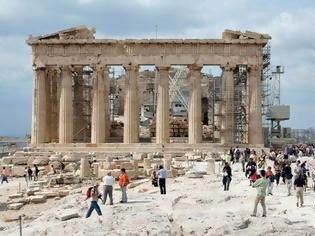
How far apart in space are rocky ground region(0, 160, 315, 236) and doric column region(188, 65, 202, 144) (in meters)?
25.7

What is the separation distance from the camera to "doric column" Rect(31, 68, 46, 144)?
54.0 m

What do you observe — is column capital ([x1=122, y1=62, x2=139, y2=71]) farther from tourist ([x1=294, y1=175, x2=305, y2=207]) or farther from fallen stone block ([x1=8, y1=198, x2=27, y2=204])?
tourist ([x1=294, y1=175, x2=305, y2=207])

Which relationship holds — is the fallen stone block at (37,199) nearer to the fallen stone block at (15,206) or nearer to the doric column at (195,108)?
the fallen stone block at (15,206)

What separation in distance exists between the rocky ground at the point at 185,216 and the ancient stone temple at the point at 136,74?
2589 centimetres

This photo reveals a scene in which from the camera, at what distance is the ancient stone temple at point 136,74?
5266 cm

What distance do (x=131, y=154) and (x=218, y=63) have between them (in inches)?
424

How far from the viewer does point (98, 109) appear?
176 feet

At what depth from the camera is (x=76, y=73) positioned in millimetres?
59250

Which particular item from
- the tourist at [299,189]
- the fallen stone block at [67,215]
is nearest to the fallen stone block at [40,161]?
the fallen stone block at [67,215]

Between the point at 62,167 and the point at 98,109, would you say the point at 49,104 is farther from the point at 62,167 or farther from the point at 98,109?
the point at 62,167

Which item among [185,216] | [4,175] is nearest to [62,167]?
[4,175]

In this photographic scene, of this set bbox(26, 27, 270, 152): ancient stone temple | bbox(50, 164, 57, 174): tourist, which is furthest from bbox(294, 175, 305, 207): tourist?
bbox(26, 27, 270, 152): ancient stone temple

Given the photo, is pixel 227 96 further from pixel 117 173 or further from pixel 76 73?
pixel 117 173

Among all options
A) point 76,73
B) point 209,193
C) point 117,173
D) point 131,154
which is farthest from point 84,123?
point 209,193
